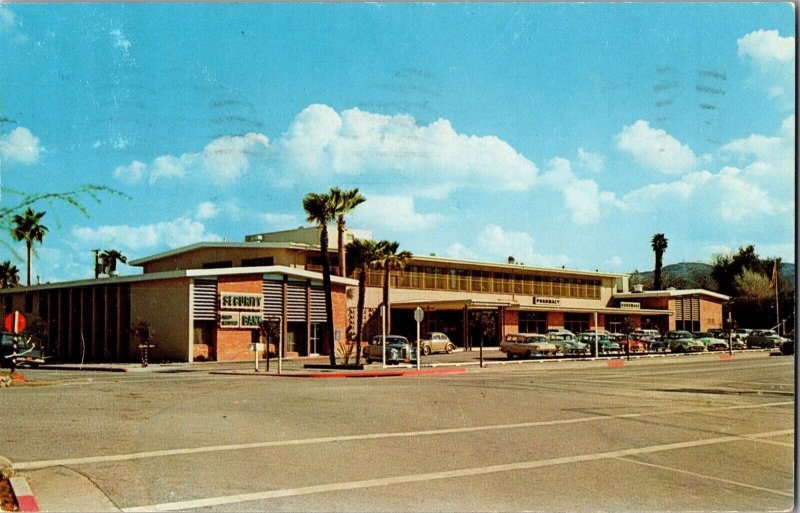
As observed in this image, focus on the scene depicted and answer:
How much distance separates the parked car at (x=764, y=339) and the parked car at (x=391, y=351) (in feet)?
99.7

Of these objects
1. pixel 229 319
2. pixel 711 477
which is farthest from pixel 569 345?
pixel 711 477

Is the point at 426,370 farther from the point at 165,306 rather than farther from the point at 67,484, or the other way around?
the point at 67,484

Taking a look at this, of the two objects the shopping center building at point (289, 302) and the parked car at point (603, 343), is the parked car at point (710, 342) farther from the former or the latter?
the parked car at point (603, 343)

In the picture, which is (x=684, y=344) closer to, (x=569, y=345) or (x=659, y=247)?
(x=569, y=345)

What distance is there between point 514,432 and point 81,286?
132 feet

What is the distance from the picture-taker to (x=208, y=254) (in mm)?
53625

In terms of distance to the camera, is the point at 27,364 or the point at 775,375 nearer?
the point at 775,375

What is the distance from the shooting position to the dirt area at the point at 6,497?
802 centimetres

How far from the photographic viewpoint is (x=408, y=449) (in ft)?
38.1

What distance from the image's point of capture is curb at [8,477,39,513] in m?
7.91

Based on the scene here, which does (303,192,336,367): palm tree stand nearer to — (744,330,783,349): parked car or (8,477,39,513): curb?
(8,477,39,513): curb

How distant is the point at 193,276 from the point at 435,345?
1629 centimetres

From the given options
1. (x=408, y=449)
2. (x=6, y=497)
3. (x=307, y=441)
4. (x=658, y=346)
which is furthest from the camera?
(x=658, y=346)

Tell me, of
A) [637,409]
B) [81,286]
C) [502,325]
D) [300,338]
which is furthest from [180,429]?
[502,325]
